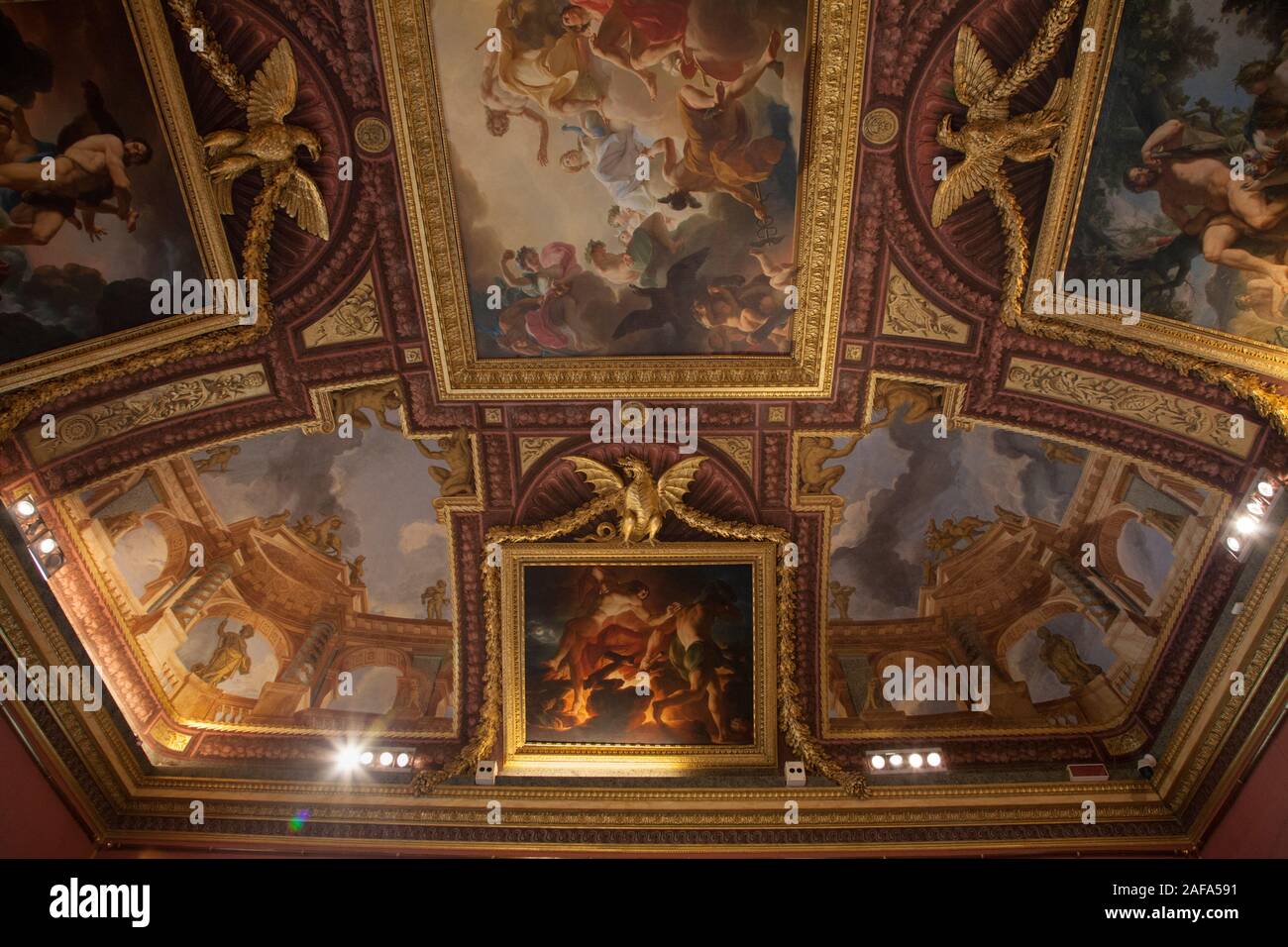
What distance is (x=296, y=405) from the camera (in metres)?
12.4

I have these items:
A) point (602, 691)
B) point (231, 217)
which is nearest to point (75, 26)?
point (231, 217)

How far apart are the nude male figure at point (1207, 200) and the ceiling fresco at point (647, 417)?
0.13ft

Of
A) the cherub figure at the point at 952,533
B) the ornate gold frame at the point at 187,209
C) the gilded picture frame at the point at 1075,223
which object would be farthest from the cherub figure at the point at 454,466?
the gilded picture frame at the point at 1075,223

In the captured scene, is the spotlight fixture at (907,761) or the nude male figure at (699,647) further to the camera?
the nude male figure at (699,647)

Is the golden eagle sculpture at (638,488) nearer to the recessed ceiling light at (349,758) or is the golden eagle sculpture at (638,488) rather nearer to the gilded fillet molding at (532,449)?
the gilded fillet molding at (532,449)

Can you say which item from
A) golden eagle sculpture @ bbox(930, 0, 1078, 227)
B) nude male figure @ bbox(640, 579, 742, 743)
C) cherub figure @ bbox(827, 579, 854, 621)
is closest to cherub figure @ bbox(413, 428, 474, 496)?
nude male figure @ bbox(640, 579, 742, 743)

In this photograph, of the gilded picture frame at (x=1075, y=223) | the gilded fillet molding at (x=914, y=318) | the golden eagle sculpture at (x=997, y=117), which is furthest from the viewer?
the gilded fillet molding at (x=914, y=318)

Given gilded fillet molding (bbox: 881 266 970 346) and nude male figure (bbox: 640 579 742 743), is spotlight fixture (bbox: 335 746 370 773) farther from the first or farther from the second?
gilded fillet molding (bbox: 881 266 970 346)

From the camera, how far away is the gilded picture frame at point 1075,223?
31.9 feet

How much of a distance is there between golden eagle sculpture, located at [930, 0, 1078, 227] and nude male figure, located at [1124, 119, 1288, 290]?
0.99 meters

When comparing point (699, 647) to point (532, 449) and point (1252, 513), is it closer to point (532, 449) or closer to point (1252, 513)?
point (532, 449)

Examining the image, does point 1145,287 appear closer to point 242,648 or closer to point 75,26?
point 75,26

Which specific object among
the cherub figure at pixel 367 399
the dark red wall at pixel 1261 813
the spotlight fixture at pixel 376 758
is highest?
the cherub figure at pixel 367 399

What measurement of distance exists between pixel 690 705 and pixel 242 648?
6.41 meters
